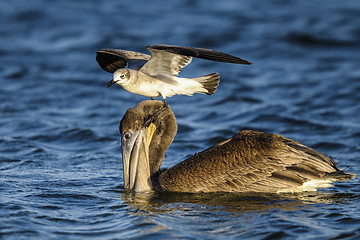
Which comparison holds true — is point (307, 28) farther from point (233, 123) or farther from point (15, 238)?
point (15, 238)

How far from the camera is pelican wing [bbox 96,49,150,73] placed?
28.7ft

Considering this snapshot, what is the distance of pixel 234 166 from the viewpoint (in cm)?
769

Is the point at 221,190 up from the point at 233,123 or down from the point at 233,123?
down

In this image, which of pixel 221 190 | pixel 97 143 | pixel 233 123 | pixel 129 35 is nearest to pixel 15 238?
pixel 221 190

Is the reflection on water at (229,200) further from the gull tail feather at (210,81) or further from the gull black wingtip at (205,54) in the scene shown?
the gull black wingtip at (205,54)

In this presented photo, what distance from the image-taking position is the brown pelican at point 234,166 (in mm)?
7566

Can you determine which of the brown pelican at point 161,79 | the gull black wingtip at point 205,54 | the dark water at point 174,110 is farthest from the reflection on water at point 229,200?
the gull black wingtip at point 205,54

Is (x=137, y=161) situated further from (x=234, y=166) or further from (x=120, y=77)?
(x=234, y=166)

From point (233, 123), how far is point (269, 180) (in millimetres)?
4619

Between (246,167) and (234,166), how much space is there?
6.0 inches

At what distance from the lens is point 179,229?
6.36 meters

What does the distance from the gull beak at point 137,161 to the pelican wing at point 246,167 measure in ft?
0.84

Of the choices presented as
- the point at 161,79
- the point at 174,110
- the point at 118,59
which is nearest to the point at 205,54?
the point at 161,79

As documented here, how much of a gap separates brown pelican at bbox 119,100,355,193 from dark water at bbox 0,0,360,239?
0.17 meters
